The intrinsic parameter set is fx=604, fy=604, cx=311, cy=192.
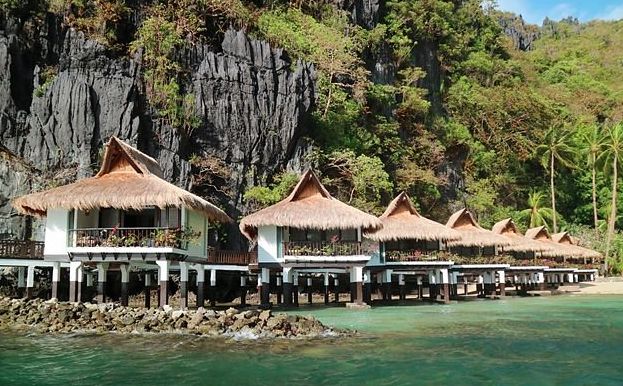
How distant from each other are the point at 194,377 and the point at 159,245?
9.74m

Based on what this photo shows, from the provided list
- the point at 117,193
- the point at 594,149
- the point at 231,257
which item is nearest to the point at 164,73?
the point at 231,257

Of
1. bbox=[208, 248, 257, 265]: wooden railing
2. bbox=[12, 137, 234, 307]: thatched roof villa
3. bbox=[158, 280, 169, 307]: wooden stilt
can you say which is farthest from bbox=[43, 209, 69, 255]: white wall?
bbox=[208, 248, 257, 265]: wooden railing

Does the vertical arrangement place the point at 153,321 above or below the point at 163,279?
below

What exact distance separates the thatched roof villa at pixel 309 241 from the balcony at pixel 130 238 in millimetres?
4301

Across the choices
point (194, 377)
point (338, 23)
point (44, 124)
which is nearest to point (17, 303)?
point (194, 377)

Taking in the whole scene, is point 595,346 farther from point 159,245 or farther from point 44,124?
point 44,124

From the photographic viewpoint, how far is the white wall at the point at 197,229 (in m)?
21.0

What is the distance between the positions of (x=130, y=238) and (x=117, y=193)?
5.14ft

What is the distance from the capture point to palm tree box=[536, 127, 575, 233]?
5031 centimetres

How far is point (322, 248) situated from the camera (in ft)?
77.0

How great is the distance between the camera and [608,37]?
273 ft

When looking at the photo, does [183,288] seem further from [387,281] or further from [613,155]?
[613,155]

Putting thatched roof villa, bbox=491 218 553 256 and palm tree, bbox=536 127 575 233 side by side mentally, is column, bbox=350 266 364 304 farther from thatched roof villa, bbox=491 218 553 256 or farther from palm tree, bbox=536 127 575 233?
palm tree, bbox=536 127 575 233

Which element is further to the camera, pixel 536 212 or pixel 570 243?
pixel 536 212
